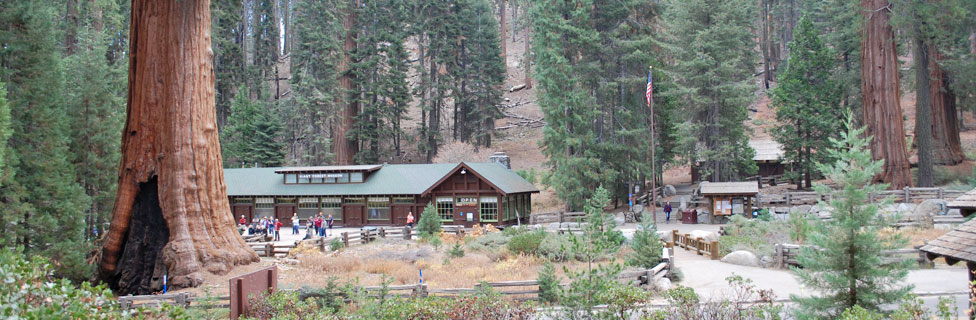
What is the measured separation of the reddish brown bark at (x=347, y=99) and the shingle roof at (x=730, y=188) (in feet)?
88.1

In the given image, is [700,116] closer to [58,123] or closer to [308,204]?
[308,204]

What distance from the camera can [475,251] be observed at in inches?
914

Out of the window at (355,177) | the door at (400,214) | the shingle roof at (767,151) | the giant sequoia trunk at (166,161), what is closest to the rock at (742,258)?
the giant sequoia trunk at (166,161)

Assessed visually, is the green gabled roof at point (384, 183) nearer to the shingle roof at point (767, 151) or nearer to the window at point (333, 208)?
the window at point (333, 208)

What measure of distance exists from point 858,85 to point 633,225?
19721mm

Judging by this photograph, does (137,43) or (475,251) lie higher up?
(137,43)

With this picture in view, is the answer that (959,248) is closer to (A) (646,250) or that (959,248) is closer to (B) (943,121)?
(A) (646,250)

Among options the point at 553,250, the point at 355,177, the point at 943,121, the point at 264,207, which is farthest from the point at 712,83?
the point at 264,207

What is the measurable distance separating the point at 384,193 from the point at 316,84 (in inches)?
610

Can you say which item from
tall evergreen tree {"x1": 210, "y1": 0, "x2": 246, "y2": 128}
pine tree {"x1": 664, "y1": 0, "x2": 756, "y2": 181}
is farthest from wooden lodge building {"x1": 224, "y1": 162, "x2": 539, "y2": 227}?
tall evergreen tree {"x1": 210, "y1": 0, "x2": 246, "y2": 128}

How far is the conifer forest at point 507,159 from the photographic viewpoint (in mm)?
10125

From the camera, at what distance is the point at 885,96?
3147 centimetres

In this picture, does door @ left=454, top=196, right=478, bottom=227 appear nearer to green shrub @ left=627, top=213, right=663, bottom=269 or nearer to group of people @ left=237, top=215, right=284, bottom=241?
group of people @ left=237, top=215, right=284, bottom=241

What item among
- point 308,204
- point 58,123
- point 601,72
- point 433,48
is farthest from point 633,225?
Result: point 433,48
